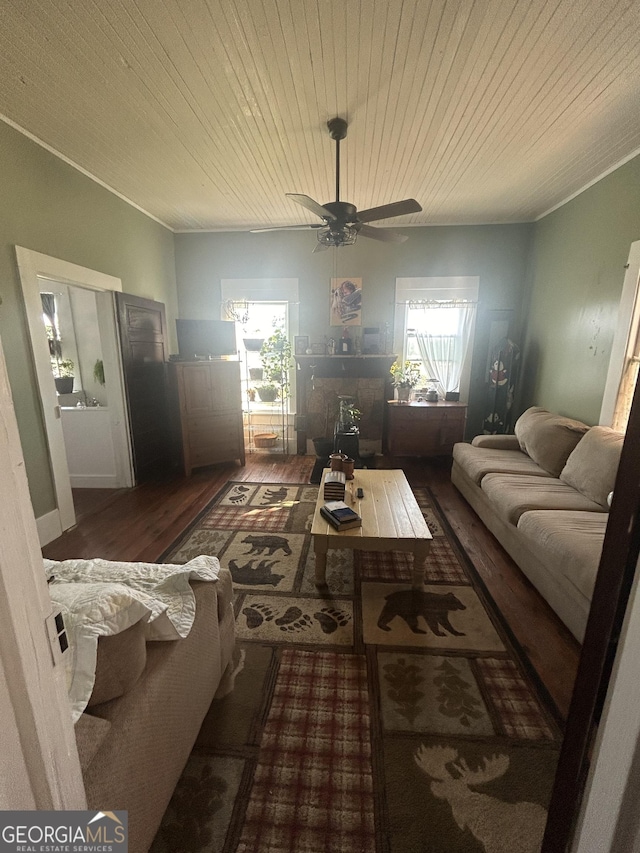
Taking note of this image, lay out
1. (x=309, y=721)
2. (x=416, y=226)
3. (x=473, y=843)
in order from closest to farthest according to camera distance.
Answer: (x=473, y=843)
(x=309, y=721)
(x=416, y=226)

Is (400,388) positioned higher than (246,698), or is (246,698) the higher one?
(400,388)

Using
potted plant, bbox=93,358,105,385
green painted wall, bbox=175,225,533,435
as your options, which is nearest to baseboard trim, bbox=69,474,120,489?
potted plant, bbox=93,358,105,385

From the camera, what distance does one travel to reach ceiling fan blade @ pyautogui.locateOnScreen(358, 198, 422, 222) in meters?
2.29

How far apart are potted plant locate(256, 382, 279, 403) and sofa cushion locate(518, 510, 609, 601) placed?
11.0 feet

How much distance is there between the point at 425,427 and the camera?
4176mm

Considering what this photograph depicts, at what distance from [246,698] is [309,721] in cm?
28

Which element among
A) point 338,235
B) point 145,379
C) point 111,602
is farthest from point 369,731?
point 145,379

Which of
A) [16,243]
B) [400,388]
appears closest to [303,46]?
[16,243]

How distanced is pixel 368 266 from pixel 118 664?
4539 mm

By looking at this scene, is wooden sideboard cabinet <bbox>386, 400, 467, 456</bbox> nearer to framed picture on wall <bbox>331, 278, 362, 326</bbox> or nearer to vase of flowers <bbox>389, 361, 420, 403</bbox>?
vase of flowers <bbox>389, 361, 420, 403</bbox>

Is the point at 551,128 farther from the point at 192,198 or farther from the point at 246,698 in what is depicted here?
the point at 246,698

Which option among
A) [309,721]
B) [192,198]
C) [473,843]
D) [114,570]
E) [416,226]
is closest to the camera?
[473,843]

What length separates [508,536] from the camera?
237 centimetres

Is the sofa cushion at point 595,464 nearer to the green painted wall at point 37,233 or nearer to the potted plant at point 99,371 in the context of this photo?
the green painted wall at point 37,233
